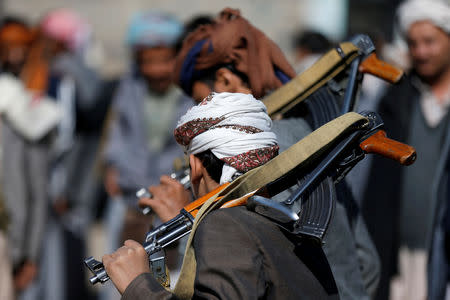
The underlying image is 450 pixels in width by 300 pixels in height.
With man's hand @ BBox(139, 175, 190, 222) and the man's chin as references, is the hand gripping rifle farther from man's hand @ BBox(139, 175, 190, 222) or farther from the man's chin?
the man's chin

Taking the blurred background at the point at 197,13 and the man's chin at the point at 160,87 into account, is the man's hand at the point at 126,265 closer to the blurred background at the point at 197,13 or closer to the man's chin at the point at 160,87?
the man's chin at the point at 160,87

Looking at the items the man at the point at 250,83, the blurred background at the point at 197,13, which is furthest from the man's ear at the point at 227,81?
the blurred background at the point at 197,13

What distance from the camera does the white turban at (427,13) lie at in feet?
16.8

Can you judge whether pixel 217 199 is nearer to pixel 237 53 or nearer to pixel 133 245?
pixel 133 245

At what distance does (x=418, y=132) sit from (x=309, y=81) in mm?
1963

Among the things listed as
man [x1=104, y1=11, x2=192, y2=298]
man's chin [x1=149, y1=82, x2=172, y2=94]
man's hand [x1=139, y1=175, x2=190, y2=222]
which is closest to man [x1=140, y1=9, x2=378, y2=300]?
man's hand [x1=139, y1=175, x2=190, y2=222]

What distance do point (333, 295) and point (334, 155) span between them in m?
0.48

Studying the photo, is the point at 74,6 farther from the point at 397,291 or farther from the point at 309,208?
the point at 309,208

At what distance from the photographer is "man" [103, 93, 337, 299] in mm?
2381

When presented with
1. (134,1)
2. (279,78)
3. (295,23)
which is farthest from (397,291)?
(134,1)

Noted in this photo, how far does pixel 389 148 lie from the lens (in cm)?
248

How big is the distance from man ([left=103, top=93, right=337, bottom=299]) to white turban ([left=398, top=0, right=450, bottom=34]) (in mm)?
2764

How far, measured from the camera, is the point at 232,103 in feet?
8.77

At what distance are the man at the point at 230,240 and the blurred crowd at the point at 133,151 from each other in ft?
1.96
